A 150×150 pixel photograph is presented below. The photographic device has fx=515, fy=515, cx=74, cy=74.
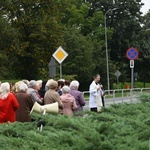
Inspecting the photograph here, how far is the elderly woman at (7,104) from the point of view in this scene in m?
9.98

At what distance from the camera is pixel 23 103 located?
10570mm

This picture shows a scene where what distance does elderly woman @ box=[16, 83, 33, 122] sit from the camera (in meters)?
10.5

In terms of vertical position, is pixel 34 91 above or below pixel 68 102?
above

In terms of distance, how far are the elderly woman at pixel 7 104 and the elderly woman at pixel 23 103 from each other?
476 mm

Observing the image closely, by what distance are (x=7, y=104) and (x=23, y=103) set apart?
60 cm

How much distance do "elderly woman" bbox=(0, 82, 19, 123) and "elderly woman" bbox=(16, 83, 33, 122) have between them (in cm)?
48

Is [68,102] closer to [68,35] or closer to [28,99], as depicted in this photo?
[28,99]

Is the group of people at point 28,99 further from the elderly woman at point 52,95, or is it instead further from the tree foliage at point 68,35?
the tree foliage at point 68,35

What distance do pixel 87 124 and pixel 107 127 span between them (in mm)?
533

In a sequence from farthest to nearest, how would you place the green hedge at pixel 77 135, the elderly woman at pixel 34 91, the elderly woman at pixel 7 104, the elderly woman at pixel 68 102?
the elderly woman at pixel 34 91 → the elderly woman at pixel 68 102 → the elderly woman at pixel 7 104 → the green hedge at pixel 77 135

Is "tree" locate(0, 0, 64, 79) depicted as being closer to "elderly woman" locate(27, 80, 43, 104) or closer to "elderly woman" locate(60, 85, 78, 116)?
"elderly woman" locate(27, 80, 43, 104)

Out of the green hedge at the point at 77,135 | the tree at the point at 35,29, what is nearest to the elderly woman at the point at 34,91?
the green hedge at the point at 77,135

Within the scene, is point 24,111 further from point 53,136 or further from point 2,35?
point 2,35

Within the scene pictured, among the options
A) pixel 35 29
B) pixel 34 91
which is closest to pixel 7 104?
pixel 34 91
